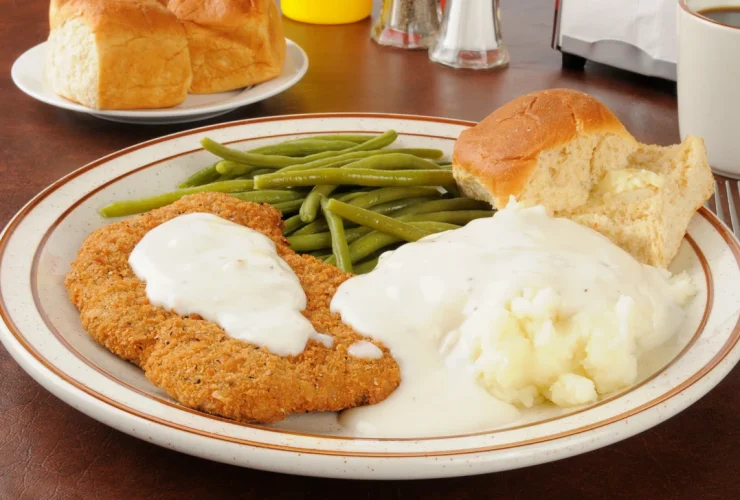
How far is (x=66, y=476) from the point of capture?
172cm

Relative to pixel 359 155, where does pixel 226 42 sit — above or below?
above

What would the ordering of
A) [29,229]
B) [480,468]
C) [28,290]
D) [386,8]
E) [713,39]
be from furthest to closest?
1. [386,8]
2. [713,39]
3. [29,229]
4. [28,290]
5. [480,468]

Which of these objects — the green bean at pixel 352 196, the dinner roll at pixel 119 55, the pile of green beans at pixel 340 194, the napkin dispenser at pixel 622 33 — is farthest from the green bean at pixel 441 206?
the napkin dispenser at pixel 622 33

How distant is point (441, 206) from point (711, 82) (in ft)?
3.89

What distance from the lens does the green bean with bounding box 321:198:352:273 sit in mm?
2457

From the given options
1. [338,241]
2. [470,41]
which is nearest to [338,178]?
[338,241]

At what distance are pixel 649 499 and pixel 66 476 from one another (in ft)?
3.90

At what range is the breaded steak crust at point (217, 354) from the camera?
1729mm

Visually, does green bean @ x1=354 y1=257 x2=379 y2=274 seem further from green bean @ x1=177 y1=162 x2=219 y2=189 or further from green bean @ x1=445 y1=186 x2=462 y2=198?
green bean @ x1=177 y1=162 x2=219 y2=189

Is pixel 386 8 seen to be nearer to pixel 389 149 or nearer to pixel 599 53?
pixel 599 53

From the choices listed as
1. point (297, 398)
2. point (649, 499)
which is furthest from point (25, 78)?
point (649, 499)

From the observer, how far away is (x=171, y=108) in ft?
11.3

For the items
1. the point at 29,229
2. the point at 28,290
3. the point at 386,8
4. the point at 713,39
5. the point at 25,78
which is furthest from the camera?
the point at 386,8

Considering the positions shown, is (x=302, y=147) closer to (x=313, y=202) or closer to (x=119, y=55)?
(x=313, y=202)
